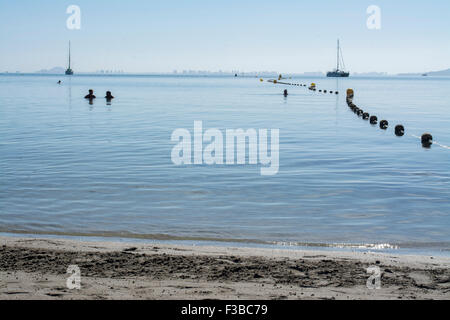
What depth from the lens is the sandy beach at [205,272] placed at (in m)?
6.30

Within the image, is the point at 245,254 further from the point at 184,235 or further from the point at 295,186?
the point at 295,186

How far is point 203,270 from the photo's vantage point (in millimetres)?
7191

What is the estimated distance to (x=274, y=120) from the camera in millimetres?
38156

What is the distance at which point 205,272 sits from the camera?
711 cm

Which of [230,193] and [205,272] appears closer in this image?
[205,272]

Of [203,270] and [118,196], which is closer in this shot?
[203,270]

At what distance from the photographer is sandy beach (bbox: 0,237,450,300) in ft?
20.7

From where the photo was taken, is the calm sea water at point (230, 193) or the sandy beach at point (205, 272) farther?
the calm sea water at point (230, 193)

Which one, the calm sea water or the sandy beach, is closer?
the sandy beach

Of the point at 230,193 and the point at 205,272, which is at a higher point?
the point at 230,193
